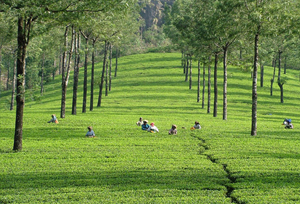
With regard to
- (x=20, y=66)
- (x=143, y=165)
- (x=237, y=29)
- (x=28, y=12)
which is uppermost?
(x=237, y=29)

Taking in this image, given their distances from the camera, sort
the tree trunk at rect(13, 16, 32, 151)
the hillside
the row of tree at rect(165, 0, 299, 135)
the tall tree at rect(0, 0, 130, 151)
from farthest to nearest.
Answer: the row of tree at rect(165, 0, 299, 135) < the tree trunk at rect(13, 16, 32, 151) < the tall tree at rect(0, 0, 130, 151) < the hillside

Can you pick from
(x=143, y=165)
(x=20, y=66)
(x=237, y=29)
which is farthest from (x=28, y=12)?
(x=237, y=29)

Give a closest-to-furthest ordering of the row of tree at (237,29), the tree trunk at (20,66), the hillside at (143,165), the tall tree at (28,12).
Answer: the hillside at (143,165)
the tall tree at (28,12)
the tree trunk at (20,66)
the row of tree at (237,29)

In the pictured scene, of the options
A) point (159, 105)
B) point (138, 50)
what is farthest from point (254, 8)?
point (138, 50)

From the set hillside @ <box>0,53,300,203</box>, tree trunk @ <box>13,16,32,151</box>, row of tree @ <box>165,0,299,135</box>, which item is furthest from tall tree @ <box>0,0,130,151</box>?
row of tree @ <box>165,0,299,135</box>

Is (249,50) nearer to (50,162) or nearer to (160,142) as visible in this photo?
(160,142)

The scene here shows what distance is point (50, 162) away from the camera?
2308 cm

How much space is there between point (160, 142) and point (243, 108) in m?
50.1

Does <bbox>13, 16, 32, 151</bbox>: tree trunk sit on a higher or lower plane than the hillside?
higher

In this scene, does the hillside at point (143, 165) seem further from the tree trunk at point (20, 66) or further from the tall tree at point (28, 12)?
the tall tree at point (28, 12)

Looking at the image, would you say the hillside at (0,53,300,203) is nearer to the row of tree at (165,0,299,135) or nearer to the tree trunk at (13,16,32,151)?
the tree trunk at (13,16,32,151)

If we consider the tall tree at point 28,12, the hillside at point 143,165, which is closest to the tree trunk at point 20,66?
the tall tree at point 28,12

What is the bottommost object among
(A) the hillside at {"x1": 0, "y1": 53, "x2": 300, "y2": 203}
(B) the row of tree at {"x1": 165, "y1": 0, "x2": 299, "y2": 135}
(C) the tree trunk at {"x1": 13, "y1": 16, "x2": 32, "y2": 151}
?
(A) the hillside at {"x1": 0, "y1": 53, "x2": 300, "y2": 203}

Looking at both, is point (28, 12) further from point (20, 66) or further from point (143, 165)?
point (143, 165)
